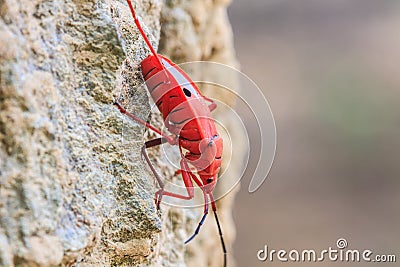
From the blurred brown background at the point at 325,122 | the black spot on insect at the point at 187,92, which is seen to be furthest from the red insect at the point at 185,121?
the blurred brown background at the point at 325,122

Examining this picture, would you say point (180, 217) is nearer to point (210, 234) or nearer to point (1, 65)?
point (210, 234)

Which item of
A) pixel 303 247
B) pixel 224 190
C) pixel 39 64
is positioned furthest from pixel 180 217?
pixel 303 247

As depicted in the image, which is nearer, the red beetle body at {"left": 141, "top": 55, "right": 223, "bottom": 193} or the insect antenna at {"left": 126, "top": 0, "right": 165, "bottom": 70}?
the insect antenna at {"left": 126, "top": 0, "right": 165, "bottom": 70}

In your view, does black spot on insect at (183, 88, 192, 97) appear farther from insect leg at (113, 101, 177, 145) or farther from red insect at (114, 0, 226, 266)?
insect leg at (113, 101, 177, 145)

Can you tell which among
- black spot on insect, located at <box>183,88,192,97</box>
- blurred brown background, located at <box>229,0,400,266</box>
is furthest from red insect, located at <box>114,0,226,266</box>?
blurred brown background, located at <box>229,0,400,266</box>

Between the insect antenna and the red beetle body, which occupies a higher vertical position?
the insect antenna

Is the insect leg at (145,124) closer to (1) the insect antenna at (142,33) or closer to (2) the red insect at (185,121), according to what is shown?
(2) the red insect at (185,121)
